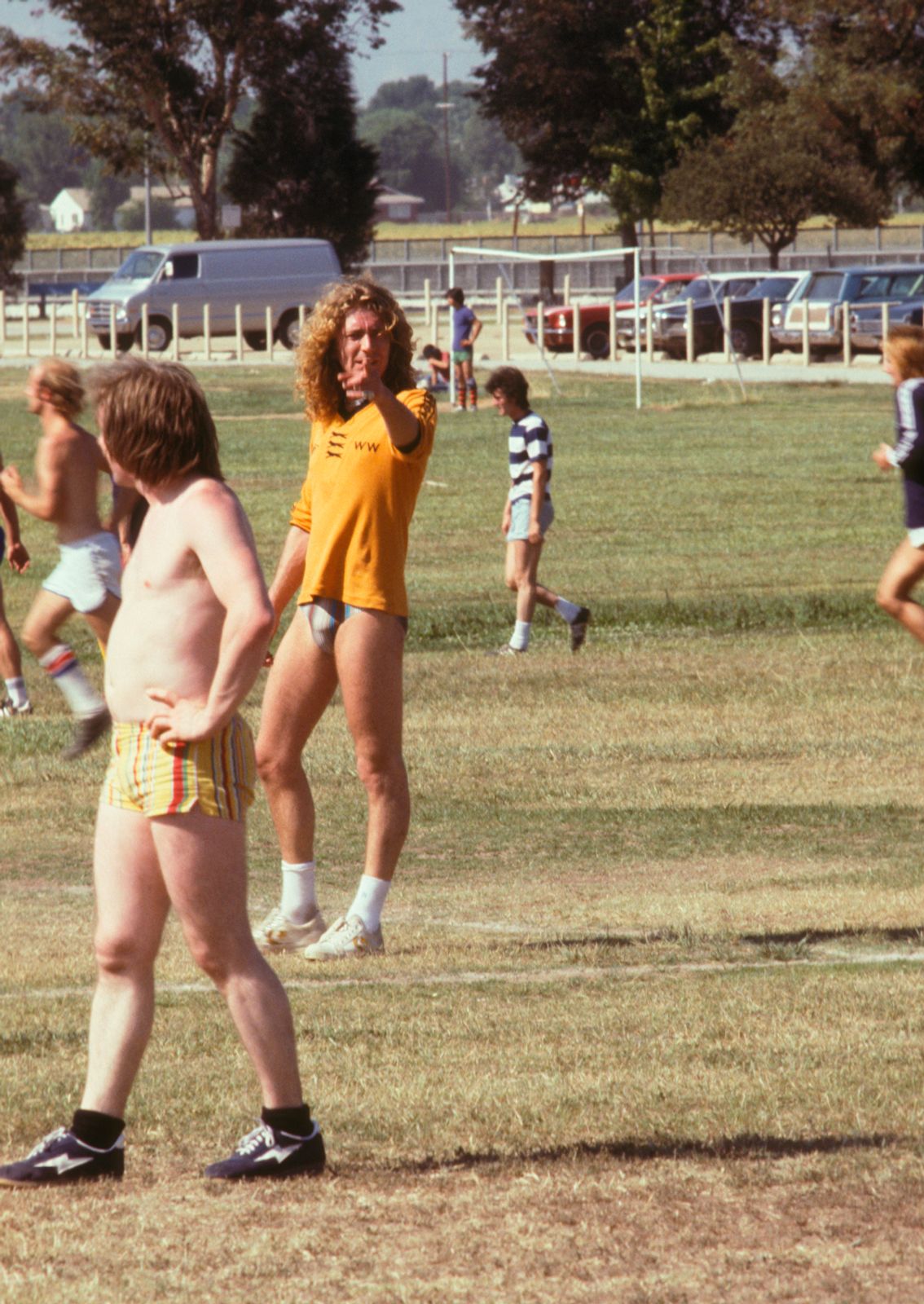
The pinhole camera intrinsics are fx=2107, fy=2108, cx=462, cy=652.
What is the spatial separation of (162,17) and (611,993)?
203 feet

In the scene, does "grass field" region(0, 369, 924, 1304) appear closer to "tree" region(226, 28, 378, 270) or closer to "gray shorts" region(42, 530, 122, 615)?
"gray shorts" region(42, 530, 122, 615)

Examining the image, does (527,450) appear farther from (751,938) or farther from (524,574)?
(751,938)

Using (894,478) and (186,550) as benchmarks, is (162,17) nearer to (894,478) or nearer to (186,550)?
(894,478)

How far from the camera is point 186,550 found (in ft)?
13.6

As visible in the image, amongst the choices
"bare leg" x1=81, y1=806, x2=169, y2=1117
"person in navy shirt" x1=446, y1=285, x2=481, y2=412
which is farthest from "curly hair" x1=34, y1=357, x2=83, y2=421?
"person in navy shirt" x1=446, y1=285, x2=481, y2=412

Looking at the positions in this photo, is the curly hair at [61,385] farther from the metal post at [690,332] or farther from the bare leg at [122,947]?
the metal post at [690,332]

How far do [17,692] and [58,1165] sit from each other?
773 cm

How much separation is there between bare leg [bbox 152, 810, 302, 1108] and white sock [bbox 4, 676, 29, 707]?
771 cm

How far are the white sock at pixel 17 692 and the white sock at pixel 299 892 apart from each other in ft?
17.7

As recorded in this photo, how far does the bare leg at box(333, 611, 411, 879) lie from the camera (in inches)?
247

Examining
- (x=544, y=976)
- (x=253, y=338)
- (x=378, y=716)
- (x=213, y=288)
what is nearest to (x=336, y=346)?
(x=378, y=716)

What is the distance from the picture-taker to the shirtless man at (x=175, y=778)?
4098mm

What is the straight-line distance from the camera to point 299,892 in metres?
6.63

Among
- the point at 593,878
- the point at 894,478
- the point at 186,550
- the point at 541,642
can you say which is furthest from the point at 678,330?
the point at 186,550
